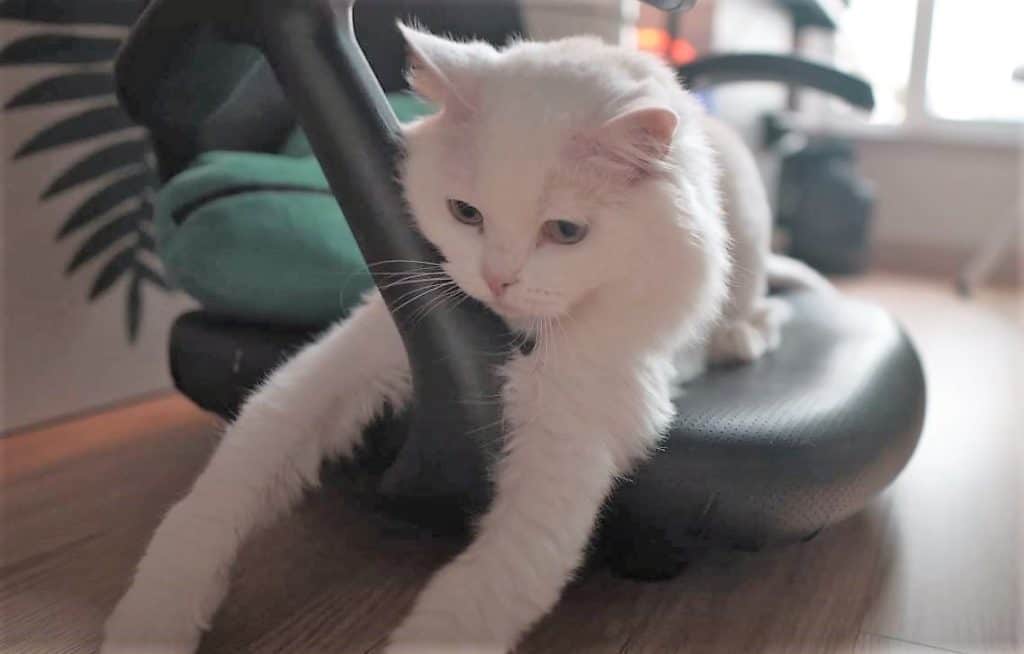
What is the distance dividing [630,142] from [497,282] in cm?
16

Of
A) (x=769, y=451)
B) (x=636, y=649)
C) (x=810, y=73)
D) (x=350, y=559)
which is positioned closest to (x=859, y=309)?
(x=810, y=73)

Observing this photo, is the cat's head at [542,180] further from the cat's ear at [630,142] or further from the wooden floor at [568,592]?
the wooden floor at [568,592]

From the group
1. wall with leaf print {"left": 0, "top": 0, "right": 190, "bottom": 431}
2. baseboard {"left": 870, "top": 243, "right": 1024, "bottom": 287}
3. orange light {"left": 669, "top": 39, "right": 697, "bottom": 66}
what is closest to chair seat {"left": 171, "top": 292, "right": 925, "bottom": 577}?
wall with leaf print {"left": 0, "top": 0, "right": 190, "bottom": 431}

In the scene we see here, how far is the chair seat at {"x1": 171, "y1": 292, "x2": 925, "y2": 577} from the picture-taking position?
0.82 meters

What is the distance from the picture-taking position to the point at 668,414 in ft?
2.76

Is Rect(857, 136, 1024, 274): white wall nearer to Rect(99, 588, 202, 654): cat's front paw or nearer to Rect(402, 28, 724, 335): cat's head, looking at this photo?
Rect(402, 28, 724, 335): cat's head

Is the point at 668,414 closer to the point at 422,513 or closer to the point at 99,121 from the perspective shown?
the point at 422,513

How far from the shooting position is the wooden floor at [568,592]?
826mm

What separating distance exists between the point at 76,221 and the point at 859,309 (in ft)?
4.25

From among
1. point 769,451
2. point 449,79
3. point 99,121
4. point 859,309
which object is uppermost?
point 449,79

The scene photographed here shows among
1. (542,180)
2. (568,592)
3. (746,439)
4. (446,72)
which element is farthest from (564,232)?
(568,592)

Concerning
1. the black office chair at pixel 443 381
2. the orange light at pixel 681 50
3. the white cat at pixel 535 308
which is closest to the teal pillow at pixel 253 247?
the black office chair at pixel 443 381

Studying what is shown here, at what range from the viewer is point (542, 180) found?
2.25 feet

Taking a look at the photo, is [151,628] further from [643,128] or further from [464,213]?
[643,128]
